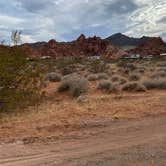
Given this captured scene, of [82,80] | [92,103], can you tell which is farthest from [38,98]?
[82,80]

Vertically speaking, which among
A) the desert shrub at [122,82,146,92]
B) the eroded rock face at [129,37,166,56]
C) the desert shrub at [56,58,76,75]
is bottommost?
the desert shrub at [122,82,146,92]

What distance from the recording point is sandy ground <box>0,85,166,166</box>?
8.84m

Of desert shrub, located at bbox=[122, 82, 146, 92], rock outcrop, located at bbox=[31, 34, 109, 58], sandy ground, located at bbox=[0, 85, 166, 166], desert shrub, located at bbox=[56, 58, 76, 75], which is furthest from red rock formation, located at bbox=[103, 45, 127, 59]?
sandy ground, located at bbox=[0, 85, 166, 166]

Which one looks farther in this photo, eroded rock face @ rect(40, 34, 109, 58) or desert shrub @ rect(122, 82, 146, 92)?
eroded rock face @ rect(40, 34, 109, 58)

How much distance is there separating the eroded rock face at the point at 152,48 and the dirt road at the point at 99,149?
123 meters

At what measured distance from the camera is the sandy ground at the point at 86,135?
8.84 meters

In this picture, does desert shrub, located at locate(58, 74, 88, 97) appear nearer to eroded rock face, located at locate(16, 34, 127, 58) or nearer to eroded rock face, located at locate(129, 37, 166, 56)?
eroded rock face, located at locate(16, 34, 127, 58)

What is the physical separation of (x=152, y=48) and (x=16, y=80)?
4880 inches

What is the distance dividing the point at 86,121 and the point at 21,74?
5419 millimetres

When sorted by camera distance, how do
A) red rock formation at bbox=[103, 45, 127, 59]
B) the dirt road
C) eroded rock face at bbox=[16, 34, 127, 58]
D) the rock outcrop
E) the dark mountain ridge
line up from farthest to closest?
the dark mountain ridge → the rock outcrop → eroded rock face at bbox=[16, 34, 127, 58] → red rock formation at bbox=[103, 45, 127, 59] → the dirt road

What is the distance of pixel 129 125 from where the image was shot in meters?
12.5

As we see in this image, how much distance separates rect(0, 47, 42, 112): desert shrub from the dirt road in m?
5.22

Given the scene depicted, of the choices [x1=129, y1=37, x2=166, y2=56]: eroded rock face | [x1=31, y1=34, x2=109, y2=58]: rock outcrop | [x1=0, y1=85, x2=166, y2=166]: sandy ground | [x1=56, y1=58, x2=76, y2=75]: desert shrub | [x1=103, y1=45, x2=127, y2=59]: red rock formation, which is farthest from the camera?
[x1=129, y1=37, x2=166, y2=56]: eroded rock face

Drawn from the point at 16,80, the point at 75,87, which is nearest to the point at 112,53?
the point at 75,87
